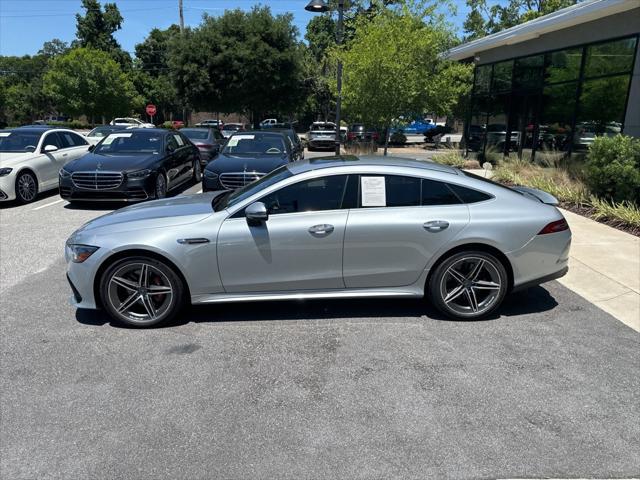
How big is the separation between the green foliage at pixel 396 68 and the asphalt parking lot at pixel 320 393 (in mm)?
10369

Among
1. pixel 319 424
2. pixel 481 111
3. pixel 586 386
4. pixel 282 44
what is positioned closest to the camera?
pixel 319 424

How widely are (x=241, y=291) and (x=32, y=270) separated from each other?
3281mm

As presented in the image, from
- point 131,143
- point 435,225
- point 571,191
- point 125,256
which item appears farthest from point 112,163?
point 571,191

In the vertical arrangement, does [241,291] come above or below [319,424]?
above

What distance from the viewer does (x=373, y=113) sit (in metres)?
15.1

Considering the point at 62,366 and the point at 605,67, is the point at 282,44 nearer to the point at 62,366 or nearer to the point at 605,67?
→ the point at 605,67

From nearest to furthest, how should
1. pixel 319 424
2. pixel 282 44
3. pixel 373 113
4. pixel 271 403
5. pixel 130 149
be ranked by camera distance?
pixel 319 424 → pixel 271 403 → pixel 130 149 → pixel 373 113 → pixel 282 44

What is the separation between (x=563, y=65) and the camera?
1373 centimetres

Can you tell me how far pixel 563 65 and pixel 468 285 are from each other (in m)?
11.7

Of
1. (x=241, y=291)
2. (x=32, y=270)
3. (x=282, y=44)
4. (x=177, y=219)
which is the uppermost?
(x=282, y=44)

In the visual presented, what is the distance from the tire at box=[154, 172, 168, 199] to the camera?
9.97 meters

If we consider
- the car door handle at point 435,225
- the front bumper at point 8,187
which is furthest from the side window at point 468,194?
the front bumper at point 8,187

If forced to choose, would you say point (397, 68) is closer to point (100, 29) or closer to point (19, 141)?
point (19, 141)

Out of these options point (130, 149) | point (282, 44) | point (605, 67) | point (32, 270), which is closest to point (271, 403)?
point (32, 270)
